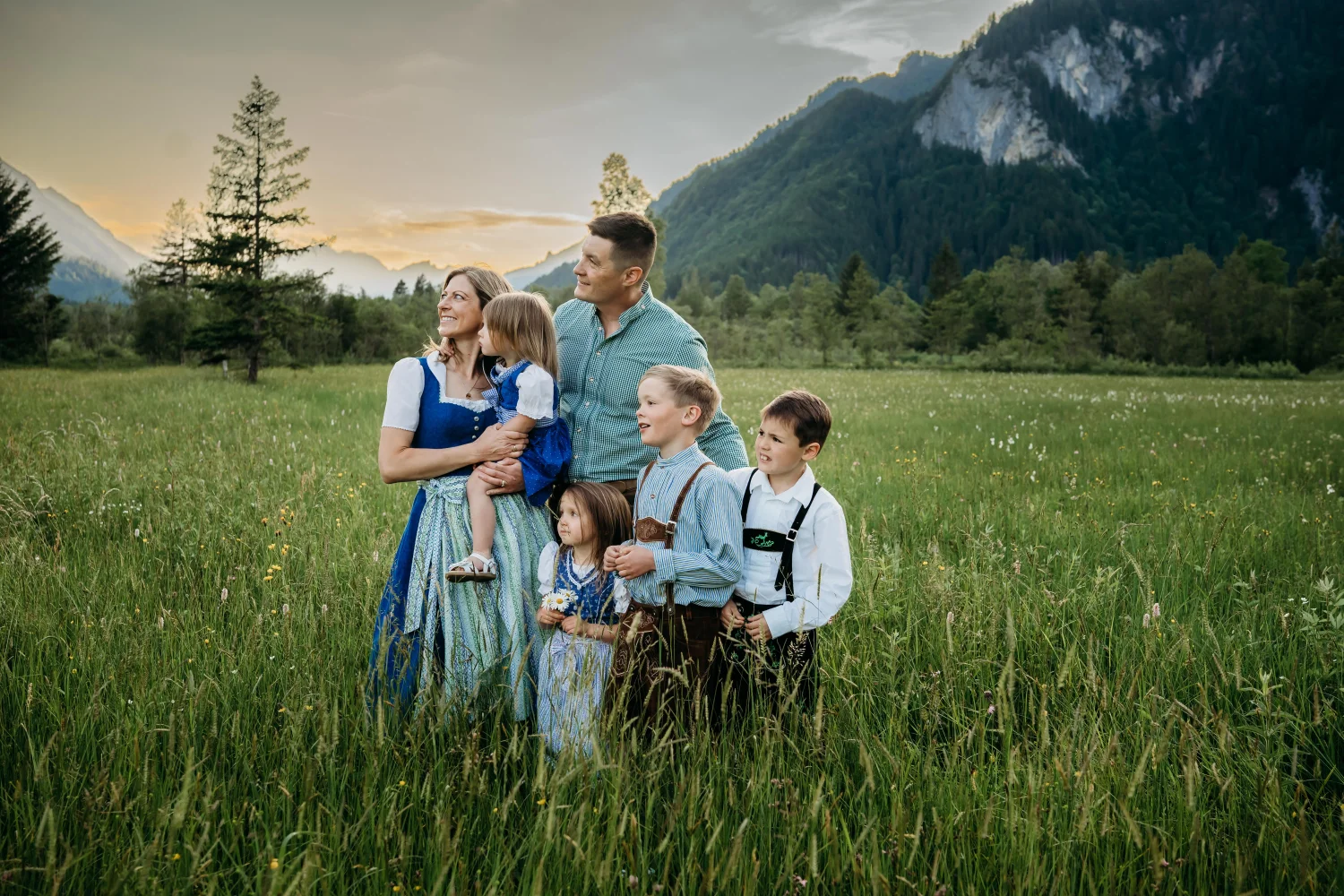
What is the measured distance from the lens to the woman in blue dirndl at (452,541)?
3221 mm

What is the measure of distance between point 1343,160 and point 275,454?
271 meters

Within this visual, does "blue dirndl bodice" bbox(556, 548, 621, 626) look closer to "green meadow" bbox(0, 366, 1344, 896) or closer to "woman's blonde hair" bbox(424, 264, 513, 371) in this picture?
"green meadow" bbox(0, 366, 1344, 896)

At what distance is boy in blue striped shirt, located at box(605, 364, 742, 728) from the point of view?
2.76 m

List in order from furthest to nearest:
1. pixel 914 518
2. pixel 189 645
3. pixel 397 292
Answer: pixel 397 292, pixel 914 518, pixel 189 645

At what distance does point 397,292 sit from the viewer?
145 metres

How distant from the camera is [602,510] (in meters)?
3.05

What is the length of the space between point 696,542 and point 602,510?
0.46 m

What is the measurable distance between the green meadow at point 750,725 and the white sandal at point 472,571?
1.84 ft

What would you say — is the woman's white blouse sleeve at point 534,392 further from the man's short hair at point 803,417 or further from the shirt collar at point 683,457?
the man's short hair at point 803,417

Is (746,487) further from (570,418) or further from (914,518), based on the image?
(914,518)

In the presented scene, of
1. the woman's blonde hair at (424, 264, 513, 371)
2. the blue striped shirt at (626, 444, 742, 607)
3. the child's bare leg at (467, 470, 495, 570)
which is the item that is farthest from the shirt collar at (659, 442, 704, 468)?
A: the woman's blonde hair at (424, 264, 513, 371)

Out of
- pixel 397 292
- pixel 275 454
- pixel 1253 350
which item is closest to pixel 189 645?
Result: pixel 275 454

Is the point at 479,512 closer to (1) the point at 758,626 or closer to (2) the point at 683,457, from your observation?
(2) the point at 683,457

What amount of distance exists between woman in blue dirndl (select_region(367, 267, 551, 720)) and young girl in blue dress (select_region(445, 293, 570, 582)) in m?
0.08
